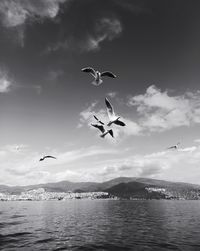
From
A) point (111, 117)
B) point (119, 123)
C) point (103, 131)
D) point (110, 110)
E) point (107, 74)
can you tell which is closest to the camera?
point (119, 123)

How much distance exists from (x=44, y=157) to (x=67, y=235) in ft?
71.4

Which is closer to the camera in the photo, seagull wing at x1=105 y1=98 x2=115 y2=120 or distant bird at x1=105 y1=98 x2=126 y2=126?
distant bird at x1=105 y1=98 x2=126 y2=126

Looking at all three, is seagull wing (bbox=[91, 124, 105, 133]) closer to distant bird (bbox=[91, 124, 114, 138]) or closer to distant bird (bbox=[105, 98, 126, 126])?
distant bird (bbox=[91, 124, 114, 138])

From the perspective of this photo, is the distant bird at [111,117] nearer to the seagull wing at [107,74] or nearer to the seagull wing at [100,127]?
the seagull wing at [107,74]

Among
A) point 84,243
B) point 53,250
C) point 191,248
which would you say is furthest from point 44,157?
point 191,248

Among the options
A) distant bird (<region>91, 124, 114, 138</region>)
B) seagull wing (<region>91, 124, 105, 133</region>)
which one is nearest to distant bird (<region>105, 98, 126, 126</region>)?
distant bird (<region>91, 124, 114, 138</region>)

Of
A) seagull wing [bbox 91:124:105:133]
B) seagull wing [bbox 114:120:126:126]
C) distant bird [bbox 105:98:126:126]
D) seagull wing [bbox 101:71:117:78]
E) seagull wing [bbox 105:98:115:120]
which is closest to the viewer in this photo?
seagull wing [bbox 114:120:126:126]

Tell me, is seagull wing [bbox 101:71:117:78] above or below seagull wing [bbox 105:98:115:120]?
above

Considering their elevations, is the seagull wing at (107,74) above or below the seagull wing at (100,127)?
above

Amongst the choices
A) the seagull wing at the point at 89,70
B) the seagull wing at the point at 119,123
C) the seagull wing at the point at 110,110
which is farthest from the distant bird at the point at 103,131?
the seagull wing at the point at 89,70

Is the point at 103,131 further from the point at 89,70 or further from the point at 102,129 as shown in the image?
the point at 89,70

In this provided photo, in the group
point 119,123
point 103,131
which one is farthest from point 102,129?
point 119,123

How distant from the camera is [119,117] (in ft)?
58.2

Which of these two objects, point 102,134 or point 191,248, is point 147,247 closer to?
point 191,248
